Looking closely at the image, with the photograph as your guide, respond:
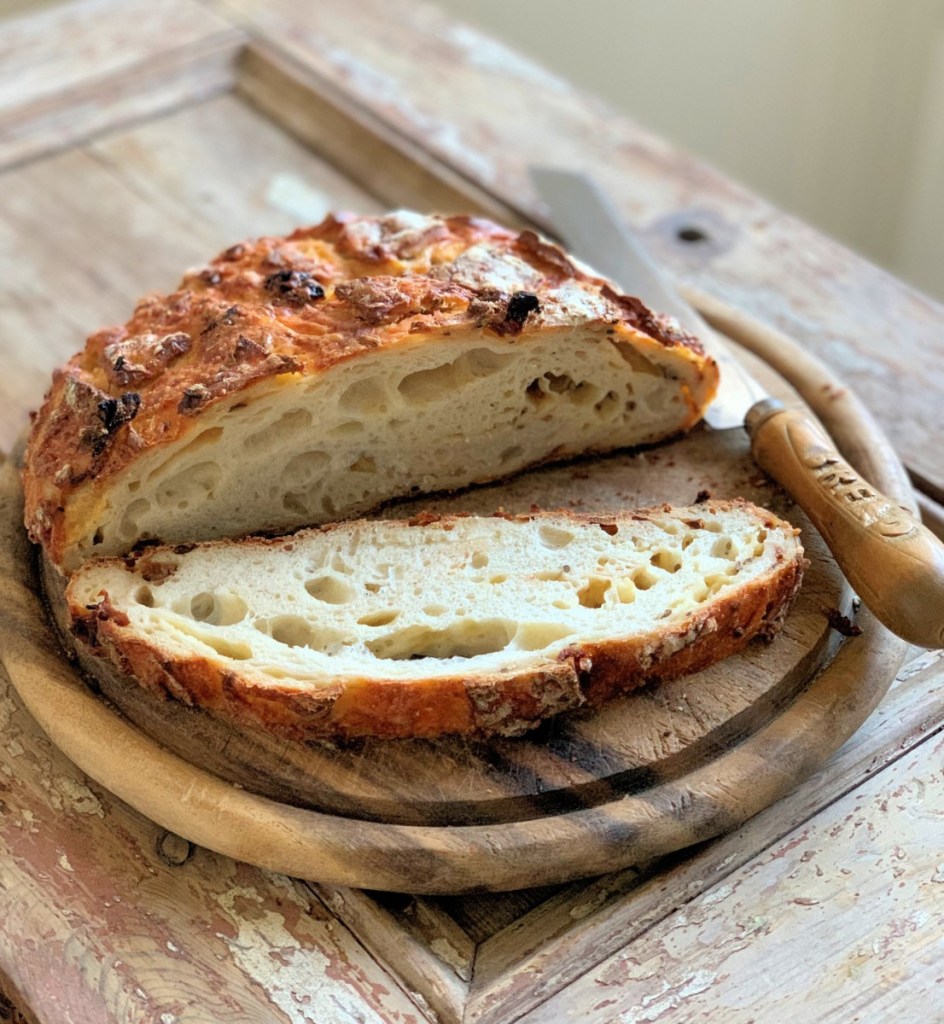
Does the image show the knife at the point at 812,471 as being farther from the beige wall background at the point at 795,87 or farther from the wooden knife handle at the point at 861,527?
the beige wall background at the point at 795,87

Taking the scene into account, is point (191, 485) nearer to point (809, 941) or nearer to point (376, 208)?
point (809, 941)

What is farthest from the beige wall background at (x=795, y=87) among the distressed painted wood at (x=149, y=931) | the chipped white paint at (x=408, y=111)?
the distressed painted wood at (x=149, y=931)

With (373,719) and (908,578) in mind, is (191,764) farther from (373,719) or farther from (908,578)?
(908,578)

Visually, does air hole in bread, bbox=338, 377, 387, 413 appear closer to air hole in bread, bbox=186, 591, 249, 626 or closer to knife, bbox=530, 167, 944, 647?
air hole in bread, bbox=186, 591, 249, 626

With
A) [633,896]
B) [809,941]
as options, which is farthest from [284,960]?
[809,941]

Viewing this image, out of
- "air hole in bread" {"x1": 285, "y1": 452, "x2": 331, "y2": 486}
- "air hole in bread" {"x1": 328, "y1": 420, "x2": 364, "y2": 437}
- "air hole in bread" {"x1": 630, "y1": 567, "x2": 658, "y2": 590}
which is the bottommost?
"air hole in bread" {"x1": 285, "y1": 452, "x2": 331, "y2": 486}

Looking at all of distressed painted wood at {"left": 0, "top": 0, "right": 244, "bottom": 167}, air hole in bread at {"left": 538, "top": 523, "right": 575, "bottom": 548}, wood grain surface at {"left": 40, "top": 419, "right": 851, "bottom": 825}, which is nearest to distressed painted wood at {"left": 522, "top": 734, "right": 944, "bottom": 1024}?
wood grain surface at {"left": 40, "top": 419, "right": 851, "bottom": 825}
